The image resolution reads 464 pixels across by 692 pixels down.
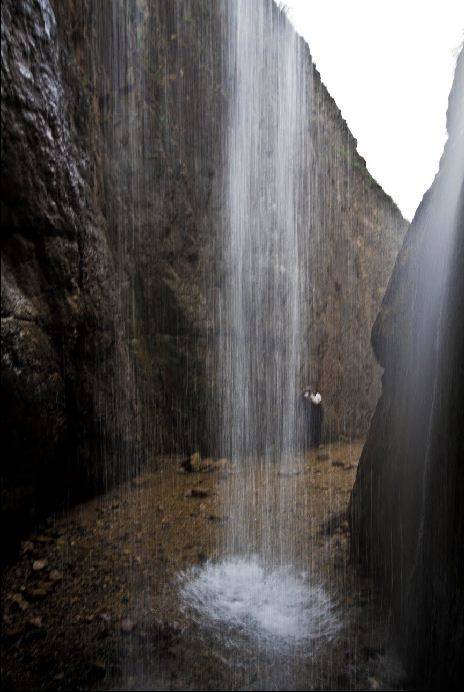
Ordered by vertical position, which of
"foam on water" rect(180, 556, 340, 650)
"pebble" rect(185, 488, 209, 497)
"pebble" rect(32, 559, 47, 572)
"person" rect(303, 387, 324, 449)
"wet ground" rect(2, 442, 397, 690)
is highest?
"person" rect(303, 387, 324, 449)

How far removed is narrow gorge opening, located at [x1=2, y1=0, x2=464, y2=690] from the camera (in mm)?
2750

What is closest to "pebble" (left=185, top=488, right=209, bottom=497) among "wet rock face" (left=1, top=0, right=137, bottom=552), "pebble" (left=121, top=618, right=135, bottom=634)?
"wet rock face" (left=1, top=0, right=137, bottom=552)

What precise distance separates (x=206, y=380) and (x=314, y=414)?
8.03ft

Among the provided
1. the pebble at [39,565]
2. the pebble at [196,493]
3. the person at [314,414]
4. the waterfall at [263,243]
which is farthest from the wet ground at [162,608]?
the person at [314,414]

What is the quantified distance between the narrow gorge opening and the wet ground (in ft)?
0.07

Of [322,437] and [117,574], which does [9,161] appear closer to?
[117,574]

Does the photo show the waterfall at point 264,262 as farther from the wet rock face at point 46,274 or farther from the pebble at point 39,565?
the wet rock face at point 46,274

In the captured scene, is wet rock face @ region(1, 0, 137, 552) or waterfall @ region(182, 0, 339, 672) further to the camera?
waterfall @ region(182, 0, 339, 672)

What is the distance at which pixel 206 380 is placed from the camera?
7.08 metres

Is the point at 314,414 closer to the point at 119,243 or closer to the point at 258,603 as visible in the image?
the point at 119,243

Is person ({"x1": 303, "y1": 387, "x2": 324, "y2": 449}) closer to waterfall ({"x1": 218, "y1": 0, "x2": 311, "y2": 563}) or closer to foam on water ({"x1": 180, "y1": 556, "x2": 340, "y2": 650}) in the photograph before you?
waterfall ({"x1": 218, "y1": 0, "x2": 311, "y2": 563})

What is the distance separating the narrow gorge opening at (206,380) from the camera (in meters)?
2.75

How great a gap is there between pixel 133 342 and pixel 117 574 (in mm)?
3480

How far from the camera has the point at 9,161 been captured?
3445 mm
